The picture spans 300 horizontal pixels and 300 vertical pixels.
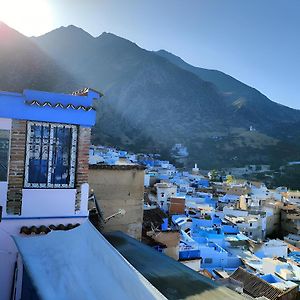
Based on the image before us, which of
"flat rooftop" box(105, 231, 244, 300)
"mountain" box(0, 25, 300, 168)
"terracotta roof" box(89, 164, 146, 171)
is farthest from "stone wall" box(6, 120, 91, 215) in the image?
"mountain" box(0, 25, 300, 168)

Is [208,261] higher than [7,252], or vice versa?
[7,252]

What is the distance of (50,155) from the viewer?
559 centimetres

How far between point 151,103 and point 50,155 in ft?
369

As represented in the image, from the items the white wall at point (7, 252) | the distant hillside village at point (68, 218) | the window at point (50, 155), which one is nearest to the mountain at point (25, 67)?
the distant hillside village at point (68, 218)

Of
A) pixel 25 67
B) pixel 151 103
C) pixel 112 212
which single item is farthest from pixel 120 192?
pixel 151 103

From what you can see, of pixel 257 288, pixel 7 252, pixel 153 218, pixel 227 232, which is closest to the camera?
pixel 7 252

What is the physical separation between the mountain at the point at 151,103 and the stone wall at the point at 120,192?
5571 centimetres

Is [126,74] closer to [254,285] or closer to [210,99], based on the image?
[210,99]

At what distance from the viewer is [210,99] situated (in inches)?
5384

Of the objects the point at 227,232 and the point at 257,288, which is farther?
the point at 227,232

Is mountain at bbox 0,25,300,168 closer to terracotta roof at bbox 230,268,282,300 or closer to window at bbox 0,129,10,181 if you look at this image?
terracotta roof at bbox 230,268,282,300

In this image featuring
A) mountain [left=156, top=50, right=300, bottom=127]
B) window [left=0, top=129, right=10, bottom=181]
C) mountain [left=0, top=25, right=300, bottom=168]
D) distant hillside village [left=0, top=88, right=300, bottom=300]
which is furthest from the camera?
mountain [left=156, top=50, right=300, bottom=127]

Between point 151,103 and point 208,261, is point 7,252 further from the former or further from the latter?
point 151,103

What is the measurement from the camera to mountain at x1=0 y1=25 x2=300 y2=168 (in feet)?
Result: 262
